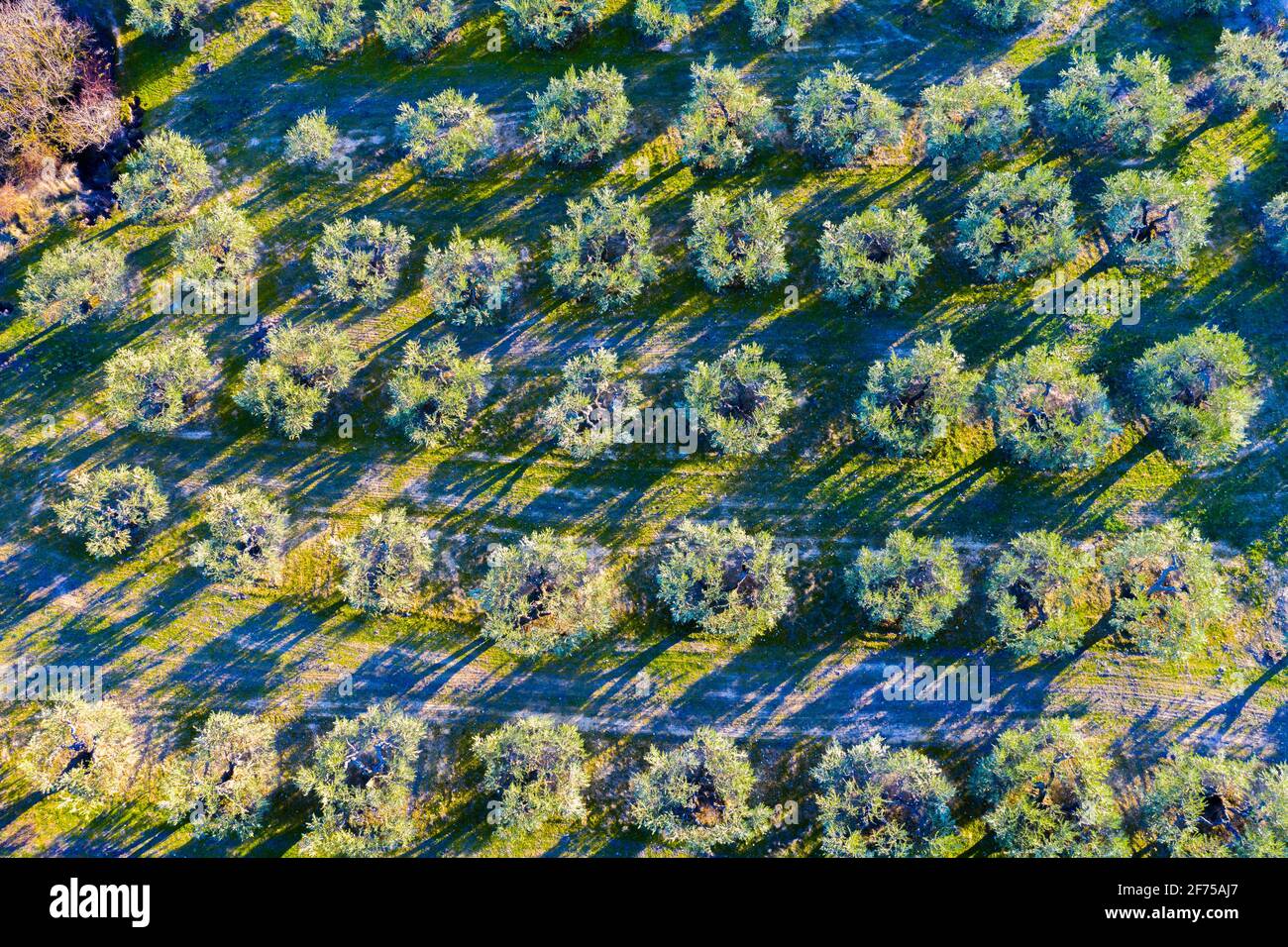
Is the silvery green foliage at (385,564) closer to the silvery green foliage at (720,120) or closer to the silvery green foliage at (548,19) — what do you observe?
the silvery green foliage at (720,120)

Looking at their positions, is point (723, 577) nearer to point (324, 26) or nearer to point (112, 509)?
point (112, 509)

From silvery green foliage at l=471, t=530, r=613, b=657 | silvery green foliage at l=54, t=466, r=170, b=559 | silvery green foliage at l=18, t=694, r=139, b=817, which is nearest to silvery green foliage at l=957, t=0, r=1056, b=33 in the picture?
silvery green foliage at l=471, t=530, r=613, b=657

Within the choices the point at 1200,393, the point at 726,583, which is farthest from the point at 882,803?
the point at 1200,393

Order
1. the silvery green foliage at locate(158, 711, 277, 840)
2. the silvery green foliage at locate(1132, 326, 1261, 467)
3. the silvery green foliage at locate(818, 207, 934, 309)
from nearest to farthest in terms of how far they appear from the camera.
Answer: the silvery green foliage at locate(158, 711, 277, 840) < the silvery green foliage at locate(1132, 326, 1261, 467) < the silvery green foliage at locate(818, 207, 934, 309)

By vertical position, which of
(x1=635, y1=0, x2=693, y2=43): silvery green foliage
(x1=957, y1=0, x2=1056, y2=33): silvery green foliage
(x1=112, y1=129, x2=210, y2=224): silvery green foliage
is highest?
(x1=635, y1=0, x2=693, y2=43): silvery green foliage

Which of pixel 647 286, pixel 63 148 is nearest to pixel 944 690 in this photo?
pixel 647 286

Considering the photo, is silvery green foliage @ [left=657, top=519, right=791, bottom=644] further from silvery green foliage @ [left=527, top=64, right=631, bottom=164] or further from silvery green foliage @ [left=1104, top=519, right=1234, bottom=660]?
silvery green foliage @ [left=527, top=64, right=631, bottom=164]

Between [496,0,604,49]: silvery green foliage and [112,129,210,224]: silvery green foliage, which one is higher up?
[496,0,604,49]: silvery green foliage

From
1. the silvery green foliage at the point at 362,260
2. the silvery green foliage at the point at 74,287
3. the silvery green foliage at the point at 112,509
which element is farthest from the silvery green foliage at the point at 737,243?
the silvery green foliage at the point at 74,287
